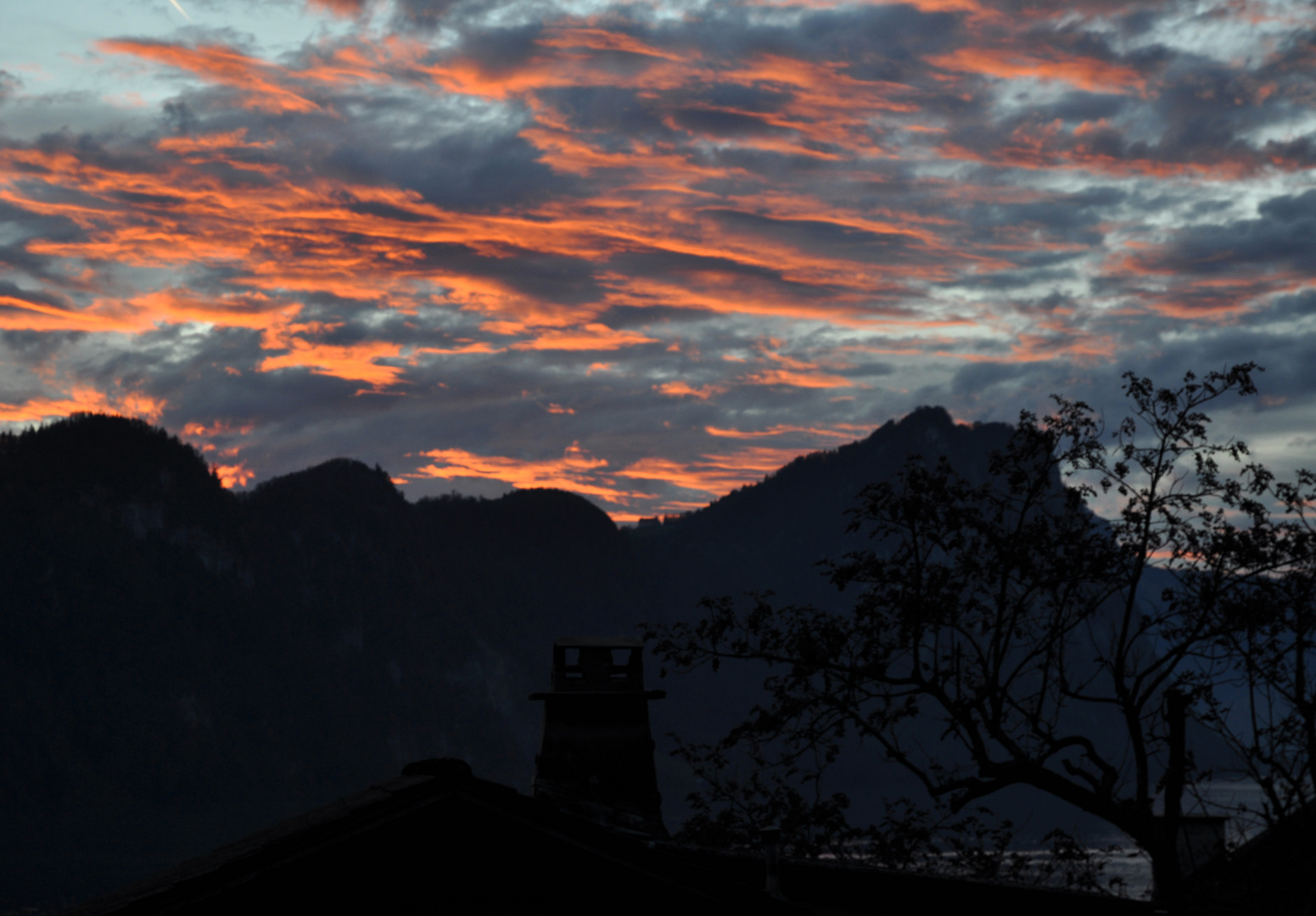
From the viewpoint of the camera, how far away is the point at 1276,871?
11.9 m

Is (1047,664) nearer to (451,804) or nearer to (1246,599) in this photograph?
(1246,599)

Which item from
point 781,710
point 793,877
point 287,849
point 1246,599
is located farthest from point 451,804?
point 1246,599

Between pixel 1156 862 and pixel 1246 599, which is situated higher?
pixel 1246 599

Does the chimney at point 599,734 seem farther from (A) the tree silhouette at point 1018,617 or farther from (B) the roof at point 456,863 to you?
(B) the roof at point 456,863

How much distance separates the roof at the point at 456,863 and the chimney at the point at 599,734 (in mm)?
11361

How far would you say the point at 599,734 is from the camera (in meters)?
24.8

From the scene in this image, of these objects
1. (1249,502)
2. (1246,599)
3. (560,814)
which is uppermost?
(1249,502)

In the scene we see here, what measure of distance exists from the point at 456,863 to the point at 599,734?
12.7 m

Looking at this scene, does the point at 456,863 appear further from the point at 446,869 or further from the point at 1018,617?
the point at 1018,617

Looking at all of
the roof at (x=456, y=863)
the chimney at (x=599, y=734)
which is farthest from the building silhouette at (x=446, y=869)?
the chimney at (x=599, y=734)

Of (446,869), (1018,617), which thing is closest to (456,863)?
(446,869)

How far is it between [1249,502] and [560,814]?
13078 mm

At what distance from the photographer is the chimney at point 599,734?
24.4 metres

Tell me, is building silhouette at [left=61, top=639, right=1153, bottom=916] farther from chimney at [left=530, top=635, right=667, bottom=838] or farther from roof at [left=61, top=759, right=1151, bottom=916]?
chimney at [left=530, top=635, right=667, bottom=838]
